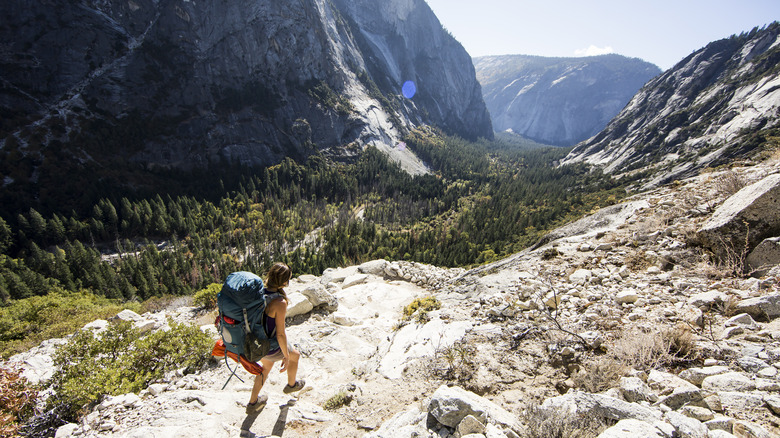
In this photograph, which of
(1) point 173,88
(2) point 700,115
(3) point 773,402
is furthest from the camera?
(1) point 173,88

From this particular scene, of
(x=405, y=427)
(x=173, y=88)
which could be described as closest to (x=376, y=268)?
(x=405, y=427)

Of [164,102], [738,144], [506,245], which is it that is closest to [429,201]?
[506,245]

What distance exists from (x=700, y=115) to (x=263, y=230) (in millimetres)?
165932

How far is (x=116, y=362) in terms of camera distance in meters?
7.82

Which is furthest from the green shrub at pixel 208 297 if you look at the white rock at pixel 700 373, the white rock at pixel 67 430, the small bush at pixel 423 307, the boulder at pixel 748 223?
the boulder at pixel 748 223

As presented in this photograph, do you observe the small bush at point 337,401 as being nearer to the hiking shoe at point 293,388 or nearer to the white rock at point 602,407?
the hiking shoe at point 293,388

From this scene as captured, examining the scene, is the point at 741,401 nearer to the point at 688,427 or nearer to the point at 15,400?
the point at 688,427

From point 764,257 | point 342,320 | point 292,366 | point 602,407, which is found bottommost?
point 342,320

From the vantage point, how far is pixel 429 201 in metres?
109

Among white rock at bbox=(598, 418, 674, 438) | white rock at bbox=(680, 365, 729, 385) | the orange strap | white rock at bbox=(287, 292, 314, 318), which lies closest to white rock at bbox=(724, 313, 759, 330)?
white rock at bbox=(680, 365, 729, 385)

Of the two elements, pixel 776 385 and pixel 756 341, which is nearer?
pixel 776 385

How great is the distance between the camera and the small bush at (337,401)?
22.7 ft

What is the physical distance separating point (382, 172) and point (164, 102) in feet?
311

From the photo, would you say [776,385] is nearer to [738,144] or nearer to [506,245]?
[506,245]
